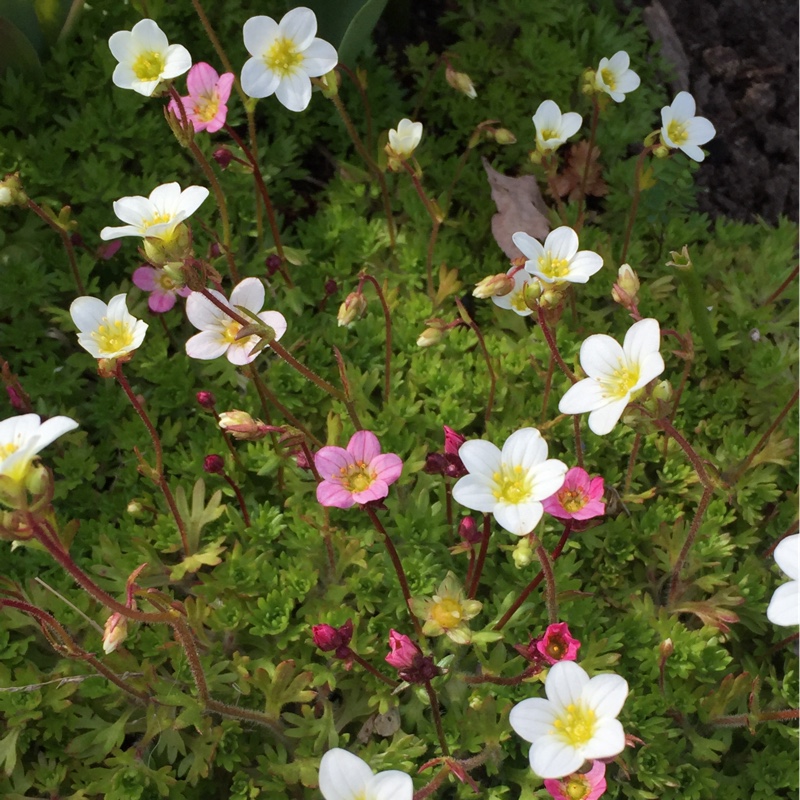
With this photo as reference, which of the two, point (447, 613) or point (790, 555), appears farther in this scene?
point (447, 613)

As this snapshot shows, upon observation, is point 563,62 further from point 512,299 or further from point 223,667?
point 223,667

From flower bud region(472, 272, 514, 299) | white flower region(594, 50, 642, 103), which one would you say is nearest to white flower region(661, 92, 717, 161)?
white flower region(594, 50, 642, 103)

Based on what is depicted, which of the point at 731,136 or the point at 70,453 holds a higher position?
the point at 70,453

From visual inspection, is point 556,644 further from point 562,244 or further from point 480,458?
point 562,244

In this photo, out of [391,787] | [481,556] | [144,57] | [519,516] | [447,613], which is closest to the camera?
[391,787]

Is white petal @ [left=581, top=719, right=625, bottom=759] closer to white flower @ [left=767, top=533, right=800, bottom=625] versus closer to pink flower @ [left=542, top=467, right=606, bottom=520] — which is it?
white flower @ [left=767, top=533, right=800, bottom=625]

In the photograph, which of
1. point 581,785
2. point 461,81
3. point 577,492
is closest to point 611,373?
point 577,492

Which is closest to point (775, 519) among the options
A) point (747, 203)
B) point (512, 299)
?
point (512, 299)
